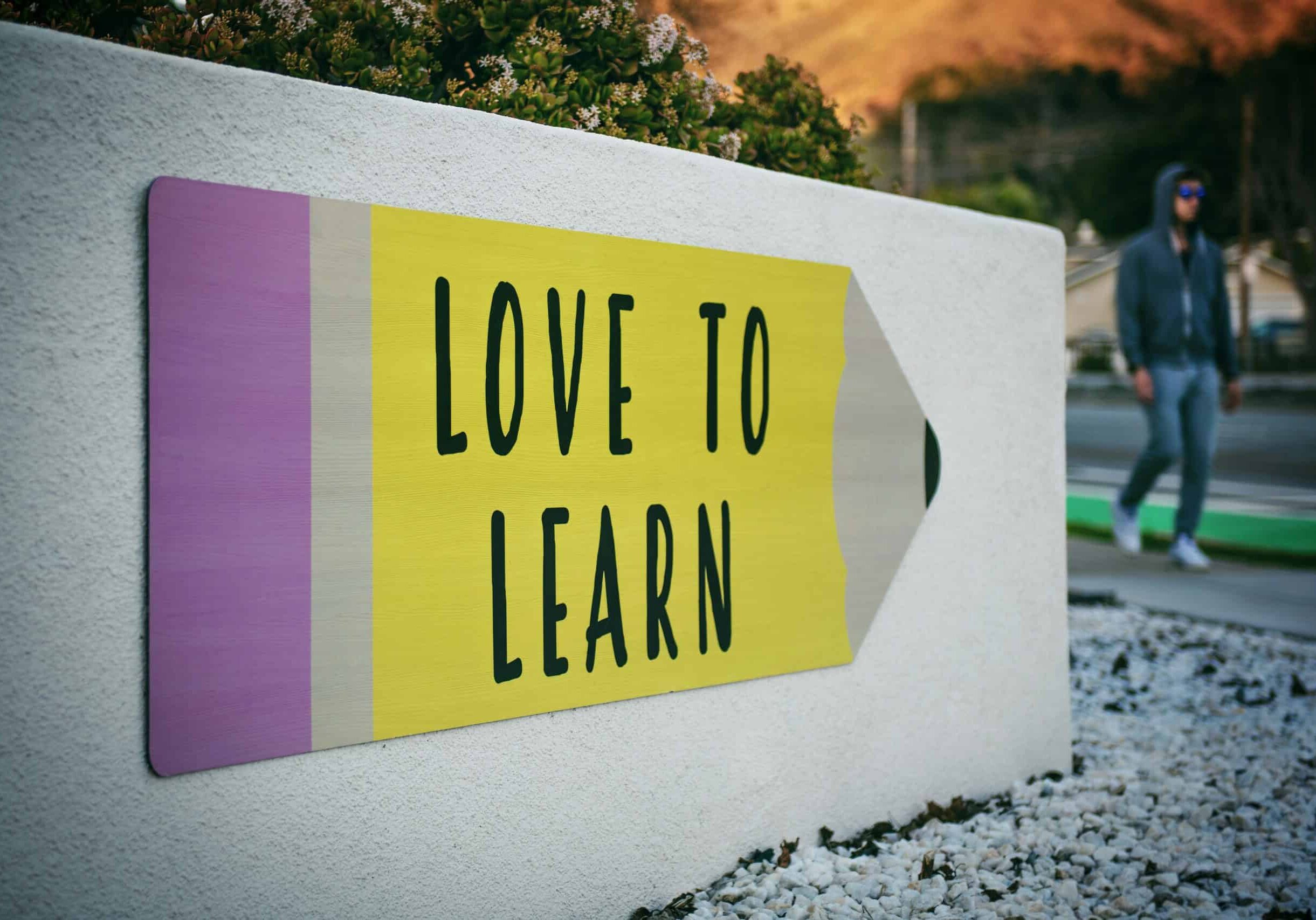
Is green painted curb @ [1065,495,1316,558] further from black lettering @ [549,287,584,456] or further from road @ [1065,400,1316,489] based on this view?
black lettering @ [549,287,584,456]

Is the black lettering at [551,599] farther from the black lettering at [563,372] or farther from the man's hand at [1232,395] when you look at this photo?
the man's hand at [1232,395]

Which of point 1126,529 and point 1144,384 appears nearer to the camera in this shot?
point 1144,384

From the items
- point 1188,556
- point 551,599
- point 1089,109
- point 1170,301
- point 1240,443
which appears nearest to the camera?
point 551,599

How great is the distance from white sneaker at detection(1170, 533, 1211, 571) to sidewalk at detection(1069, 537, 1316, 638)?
2.8 inches

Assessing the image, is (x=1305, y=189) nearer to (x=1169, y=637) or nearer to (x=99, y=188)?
(x=1169, y=637)

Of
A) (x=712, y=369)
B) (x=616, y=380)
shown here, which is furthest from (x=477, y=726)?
(x=712, y=369)

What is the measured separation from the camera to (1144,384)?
21.0ft

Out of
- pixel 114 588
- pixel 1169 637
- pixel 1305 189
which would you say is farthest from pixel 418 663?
pixel 1305 189

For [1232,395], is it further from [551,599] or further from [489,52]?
A: [551,599]

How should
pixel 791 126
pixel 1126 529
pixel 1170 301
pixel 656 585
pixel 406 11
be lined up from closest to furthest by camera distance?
pixel 656 585 → pixel 406 11 → pixel 791 126 → pixel 1170 301 → pixel 1126 529

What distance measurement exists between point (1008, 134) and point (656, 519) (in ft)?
134

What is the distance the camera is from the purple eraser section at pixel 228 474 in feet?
5.65

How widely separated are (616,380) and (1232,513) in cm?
926

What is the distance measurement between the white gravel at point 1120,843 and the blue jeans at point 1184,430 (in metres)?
2.37
